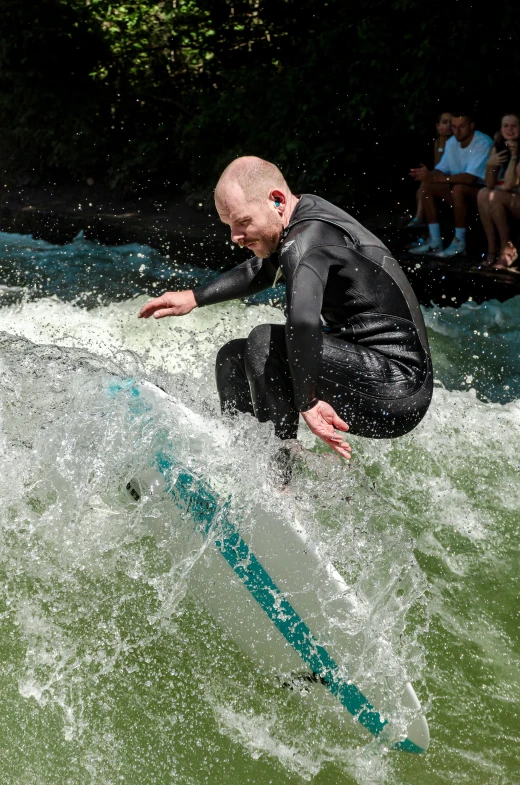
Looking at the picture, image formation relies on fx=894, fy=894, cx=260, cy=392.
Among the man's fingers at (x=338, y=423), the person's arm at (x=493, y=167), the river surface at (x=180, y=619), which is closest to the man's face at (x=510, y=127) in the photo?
the person's arm at (x=493, y=167)

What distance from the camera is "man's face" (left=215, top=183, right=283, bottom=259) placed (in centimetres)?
311

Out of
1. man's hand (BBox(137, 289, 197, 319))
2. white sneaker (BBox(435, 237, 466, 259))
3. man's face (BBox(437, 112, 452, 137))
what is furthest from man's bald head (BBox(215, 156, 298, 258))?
man's face (BBox(437, 112, 452, 137))

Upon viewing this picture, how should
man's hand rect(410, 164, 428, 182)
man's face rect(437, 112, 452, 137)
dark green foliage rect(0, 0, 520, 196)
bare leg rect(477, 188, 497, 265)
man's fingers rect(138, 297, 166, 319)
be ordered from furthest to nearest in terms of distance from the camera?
dark green foliage rect(0, 0, 520, 196)
man's hand rect(410, 164, 428, 182)
man's face rect(437, 112, 452, 137)
bare leg rect(477, 188, 497, 265)
man's fingers rect(138, 297, 166, 319)

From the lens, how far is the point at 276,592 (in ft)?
10.8

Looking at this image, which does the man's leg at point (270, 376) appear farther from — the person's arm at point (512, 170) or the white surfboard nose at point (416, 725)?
the person's arm at point (512, 170)

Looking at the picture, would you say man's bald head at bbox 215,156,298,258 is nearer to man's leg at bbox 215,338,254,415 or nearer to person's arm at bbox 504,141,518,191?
man's leg at bbox 215,338,254,415

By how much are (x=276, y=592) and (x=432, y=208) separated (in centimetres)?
521

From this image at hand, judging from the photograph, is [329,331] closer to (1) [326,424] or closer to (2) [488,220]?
(1) [326,424]

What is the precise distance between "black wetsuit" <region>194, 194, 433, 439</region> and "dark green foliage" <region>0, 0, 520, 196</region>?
531cm

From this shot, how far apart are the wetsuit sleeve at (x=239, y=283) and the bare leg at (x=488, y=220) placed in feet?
12.7

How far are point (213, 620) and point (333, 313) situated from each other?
1297 mm

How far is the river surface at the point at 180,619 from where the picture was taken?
3.16m

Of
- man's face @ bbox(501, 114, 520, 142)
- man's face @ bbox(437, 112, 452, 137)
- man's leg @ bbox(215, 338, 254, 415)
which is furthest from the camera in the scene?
man's face @ bbox(437, 112, 452, 137)

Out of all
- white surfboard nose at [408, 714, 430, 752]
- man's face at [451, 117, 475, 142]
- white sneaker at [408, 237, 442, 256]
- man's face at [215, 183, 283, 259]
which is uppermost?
man's face at [215, 183, 283, 259]
